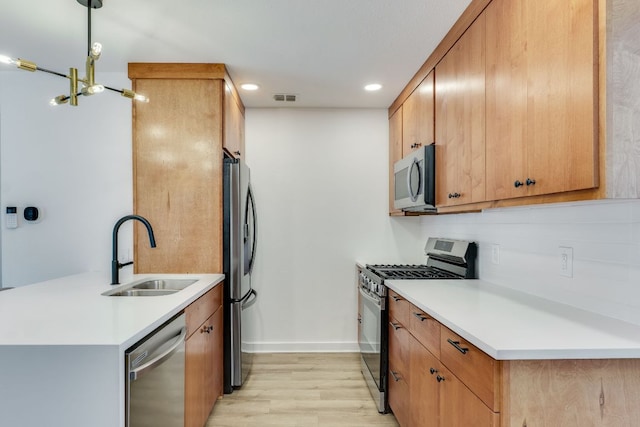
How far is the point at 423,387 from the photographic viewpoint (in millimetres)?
1741

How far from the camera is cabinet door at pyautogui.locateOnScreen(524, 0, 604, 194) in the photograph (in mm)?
1094

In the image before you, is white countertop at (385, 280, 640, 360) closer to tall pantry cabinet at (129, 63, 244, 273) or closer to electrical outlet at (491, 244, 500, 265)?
electrical outlet at (491, 244, 500, 265)

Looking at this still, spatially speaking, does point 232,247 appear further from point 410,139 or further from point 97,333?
point 410,139

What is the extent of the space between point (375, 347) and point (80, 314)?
1.79 metres

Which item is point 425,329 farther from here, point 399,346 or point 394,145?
point 394,145

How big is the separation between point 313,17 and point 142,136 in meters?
→ 1.46

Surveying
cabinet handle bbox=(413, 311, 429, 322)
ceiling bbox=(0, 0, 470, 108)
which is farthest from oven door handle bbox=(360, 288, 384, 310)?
ceiling bbox=(0, 0, 470, 108)

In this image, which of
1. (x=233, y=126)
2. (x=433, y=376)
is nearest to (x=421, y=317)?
(x=433, y=376)

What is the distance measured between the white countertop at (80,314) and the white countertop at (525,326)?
1140mm

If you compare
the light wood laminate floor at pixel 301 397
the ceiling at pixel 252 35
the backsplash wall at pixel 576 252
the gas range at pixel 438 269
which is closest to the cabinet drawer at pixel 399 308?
the gas range at pixel 438 269

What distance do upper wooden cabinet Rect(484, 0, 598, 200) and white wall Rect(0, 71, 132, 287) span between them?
2.43m

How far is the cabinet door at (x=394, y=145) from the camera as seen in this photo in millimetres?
3210

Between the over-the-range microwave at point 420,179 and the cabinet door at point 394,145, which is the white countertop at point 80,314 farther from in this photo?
the cabinet door at point 394,145

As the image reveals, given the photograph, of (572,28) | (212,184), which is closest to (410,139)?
(212,184)
